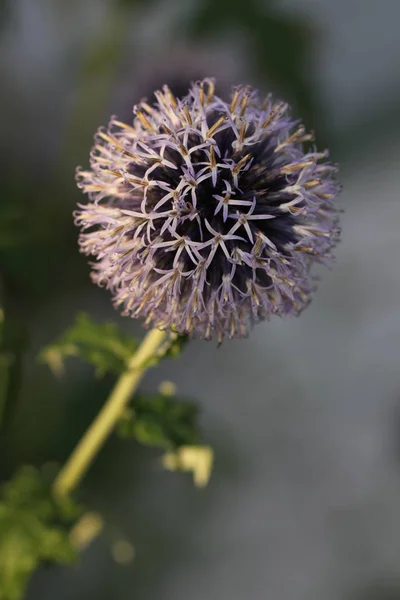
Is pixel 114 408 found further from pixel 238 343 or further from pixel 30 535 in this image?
pixel 238 343

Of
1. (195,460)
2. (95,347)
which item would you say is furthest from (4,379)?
(195,460)

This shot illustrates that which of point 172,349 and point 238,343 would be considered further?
point 238,343

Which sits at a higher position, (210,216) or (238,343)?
(210,216)

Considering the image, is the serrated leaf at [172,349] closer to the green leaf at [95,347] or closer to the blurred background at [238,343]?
the green leaf at [95,347]

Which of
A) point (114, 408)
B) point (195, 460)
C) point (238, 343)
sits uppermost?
point (114, 408)

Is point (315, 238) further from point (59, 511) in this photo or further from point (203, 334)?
point (59, 511)

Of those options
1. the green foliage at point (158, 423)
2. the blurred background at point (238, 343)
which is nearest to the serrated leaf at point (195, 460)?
the green foliage at point (158, 423)

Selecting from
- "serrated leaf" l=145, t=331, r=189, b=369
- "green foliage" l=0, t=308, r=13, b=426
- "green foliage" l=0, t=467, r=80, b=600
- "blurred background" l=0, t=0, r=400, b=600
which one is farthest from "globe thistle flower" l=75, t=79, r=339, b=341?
"blurred background" l=0, t=0, r=400, b=600
